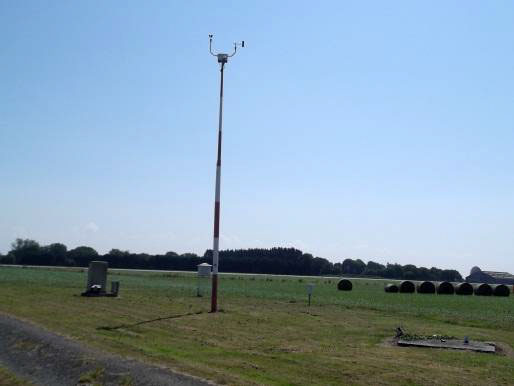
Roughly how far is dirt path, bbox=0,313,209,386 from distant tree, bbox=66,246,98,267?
136570mm

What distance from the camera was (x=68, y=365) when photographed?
474 inches

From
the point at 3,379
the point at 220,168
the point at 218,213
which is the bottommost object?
the point at 3,379

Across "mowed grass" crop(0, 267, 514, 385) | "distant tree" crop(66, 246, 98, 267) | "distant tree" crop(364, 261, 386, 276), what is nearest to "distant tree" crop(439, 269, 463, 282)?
"distant tree" crop(364, 261, 386, 276)

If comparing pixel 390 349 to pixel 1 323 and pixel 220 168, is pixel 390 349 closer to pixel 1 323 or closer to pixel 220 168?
pixel 1 323

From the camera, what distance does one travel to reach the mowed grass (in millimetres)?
12383

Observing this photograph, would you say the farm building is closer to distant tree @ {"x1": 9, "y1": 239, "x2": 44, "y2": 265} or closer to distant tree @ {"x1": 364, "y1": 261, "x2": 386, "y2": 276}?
distant tree @ {"x1": 364, "y1": 261, "x2": 386, "y2": 276}

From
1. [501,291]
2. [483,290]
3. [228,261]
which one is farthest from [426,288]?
[228,261]

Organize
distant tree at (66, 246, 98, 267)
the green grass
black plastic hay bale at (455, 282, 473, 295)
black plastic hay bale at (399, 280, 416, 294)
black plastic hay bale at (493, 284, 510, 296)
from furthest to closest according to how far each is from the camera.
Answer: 1. distant tree at (66, 246, 98, 267)
2. black plastic hay bale at (493, 284, 510, 296)
3. black plastic hay bale at (399, 280, 416, 294)
4. black plastic hay bale at (455, 282, 473, 295)
5. the green grass

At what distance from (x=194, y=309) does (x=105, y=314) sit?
4.85 metres

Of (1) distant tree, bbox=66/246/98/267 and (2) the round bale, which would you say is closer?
(2) the round bale

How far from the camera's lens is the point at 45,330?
16.3 metres

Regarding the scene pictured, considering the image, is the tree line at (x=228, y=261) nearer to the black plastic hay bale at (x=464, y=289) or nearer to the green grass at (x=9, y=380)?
the black plastic hay bale at (x=464, y=289)

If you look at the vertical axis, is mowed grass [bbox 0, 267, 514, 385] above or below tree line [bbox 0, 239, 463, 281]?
below

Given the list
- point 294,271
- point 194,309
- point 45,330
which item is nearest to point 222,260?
point 294,271
